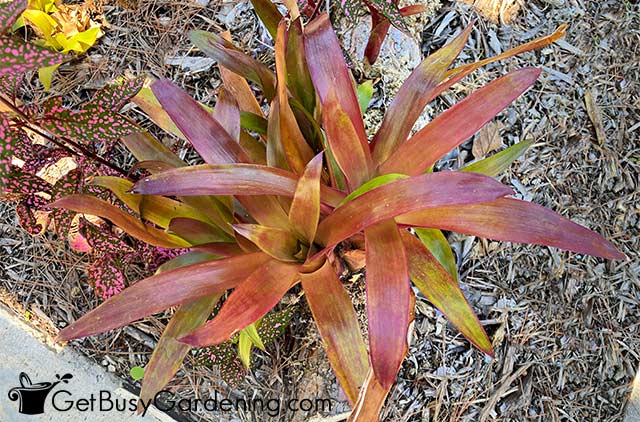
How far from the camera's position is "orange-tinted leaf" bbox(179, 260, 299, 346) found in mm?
894

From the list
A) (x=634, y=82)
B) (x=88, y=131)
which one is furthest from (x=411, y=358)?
(x=634, y=82)

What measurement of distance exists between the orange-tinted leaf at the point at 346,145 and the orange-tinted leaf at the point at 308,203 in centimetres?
14

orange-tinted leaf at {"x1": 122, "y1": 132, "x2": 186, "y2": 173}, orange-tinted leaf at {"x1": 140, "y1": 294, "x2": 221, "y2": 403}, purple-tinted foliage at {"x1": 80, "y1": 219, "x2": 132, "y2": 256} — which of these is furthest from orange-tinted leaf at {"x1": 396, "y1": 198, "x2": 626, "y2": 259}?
purple-tinted foliage at {"x1": 80, "y1": 219, "x2": 132, "y2": 256}

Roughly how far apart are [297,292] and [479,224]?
2.04ft

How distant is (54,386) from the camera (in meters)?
1.60

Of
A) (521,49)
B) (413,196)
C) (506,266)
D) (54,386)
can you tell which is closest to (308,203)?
(413,196)

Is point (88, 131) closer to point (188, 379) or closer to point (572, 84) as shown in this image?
point (188, 379)

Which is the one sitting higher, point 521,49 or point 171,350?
point 521,49

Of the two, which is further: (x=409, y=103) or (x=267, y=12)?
(x=267, y=12)

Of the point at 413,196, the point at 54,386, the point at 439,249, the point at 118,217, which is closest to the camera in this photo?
the point at 413,196

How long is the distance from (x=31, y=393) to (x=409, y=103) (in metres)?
1.36

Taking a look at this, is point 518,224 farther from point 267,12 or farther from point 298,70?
point 267,12

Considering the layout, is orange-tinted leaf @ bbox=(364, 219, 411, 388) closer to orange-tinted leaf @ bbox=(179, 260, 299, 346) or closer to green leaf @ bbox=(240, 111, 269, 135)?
orange-tinted leaf @ bbox=(179, 260, 299, 346)

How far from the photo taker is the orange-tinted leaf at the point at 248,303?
0.89 m
